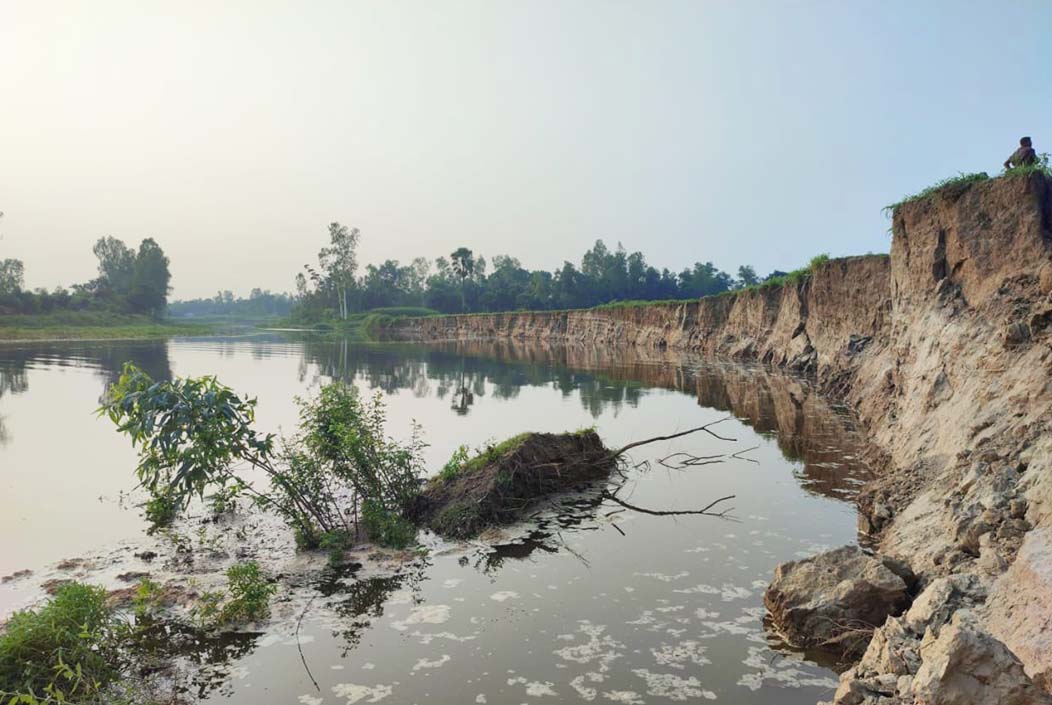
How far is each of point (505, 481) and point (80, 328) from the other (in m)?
82.9

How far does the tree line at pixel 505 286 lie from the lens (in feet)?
381

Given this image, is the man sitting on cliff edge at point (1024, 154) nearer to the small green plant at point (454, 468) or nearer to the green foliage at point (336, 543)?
the small green plant at point (454, 468)

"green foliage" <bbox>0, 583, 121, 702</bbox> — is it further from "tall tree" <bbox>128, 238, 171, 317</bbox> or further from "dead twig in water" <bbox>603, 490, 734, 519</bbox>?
"tall tree" <bbox>128, 238, 171, 317</bbox>

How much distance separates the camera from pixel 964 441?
9.11 meters

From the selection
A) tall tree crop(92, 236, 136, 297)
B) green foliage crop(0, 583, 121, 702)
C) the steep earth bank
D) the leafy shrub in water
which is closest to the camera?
the steep earth bank

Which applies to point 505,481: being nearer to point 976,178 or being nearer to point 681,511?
point 681,511

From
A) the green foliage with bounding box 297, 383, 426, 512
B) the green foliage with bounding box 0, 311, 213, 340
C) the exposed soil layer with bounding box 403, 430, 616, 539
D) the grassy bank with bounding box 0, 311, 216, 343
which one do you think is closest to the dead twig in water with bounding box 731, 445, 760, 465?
the exposed soil layer with bounding box 403, 430, 616, 539

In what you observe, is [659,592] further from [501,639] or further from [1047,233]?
[1047,233]

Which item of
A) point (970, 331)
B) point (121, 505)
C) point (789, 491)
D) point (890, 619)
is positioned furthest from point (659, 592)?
point (121, 505)

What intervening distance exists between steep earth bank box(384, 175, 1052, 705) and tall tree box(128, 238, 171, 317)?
108 meters

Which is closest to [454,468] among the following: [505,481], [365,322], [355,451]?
[505,481]

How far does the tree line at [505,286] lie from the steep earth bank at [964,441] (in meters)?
97.7

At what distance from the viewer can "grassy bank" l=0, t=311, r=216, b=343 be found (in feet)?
214

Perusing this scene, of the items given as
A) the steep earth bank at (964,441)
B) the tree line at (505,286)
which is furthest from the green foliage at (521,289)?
the steep earth bank at (964,441)
